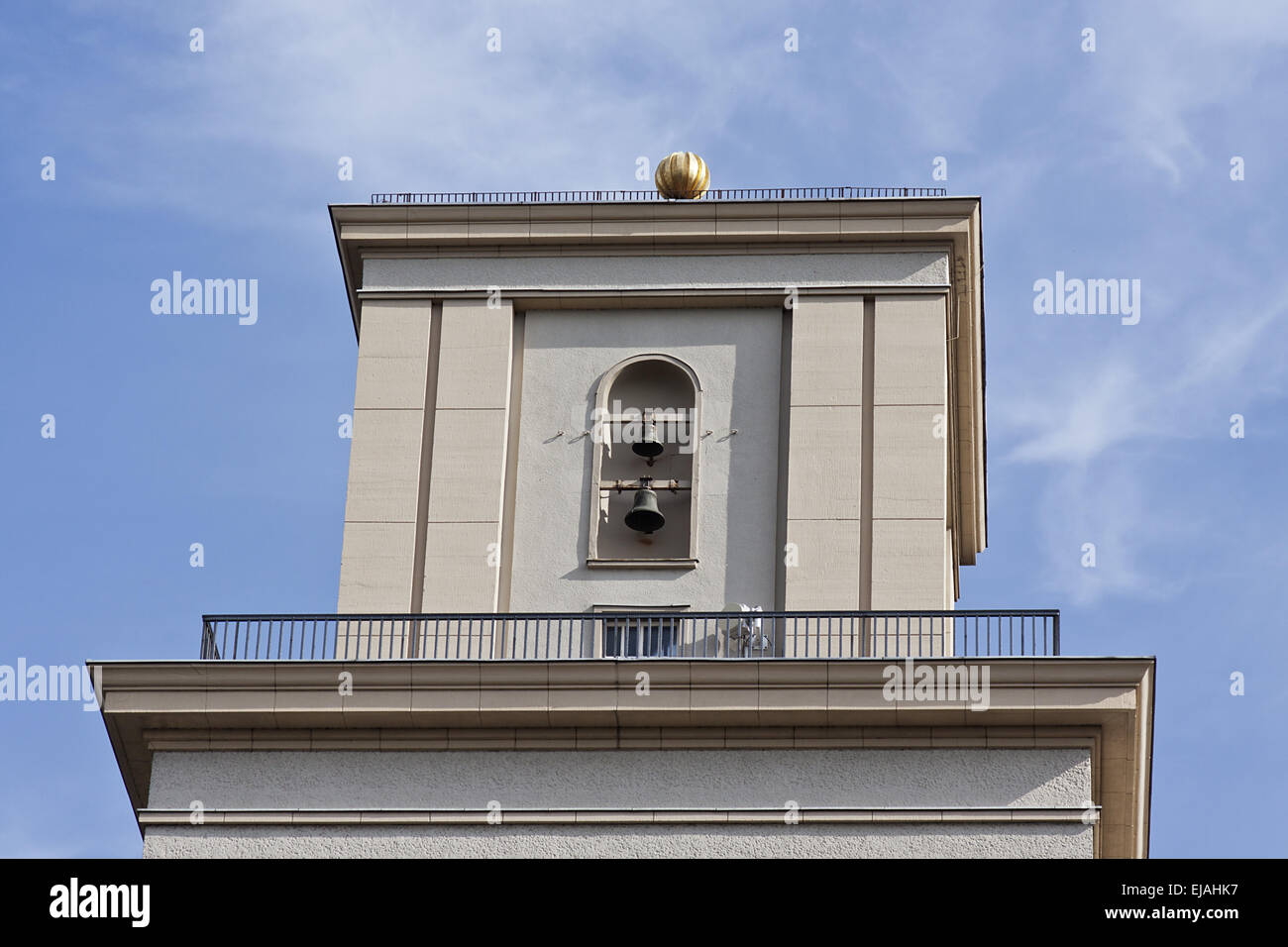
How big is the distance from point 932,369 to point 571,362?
14.0 feet

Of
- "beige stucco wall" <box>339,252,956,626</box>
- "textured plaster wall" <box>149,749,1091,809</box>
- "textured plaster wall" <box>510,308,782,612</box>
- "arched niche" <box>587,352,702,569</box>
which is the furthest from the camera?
"arched niche" <box>587,352,702,569</box>

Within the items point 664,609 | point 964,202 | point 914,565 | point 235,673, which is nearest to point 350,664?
point 235,673

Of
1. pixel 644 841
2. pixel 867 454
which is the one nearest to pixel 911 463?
pixel 867 454

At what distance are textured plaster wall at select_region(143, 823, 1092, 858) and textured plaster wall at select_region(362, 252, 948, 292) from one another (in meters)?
7.53

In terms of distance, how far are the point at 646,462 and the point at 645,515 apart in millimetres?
1281

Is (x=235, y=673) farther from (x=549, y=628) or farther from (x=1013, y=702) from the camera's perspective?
(x=1013, y=702)

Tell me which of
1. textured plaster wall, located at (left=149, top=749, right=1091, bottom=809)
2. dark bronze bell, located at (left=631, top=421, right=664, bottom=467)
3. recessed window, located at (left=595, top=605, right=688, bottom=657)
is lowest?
textured plaster wall, located at (left=149, top=749, right=1091, bottom=809)

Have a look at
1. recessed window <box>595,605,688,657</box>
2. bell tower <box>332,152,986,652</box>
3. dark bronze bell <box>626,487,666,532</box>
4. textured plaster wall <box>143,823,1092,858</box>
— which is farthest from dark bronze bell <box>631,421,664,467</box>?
textured plaster wall <box>143,823,1092,858</box>

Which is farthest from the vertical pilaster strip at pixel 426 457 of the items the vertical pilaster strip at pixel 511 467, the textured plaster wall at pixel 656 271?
the vertical pilaster strip at pixel 511 467

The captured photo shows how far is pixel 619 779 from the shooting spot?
111 ft

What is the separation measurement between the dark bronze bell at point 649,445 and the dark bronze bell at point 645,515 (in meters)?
0.81

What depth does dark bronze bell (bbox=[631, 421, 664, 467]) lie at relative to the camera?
122ft

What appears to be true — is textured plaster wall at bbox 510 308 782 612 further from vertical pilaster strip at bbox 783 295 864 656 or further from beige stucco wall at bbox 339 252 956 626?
vertical pilaster strip at bbox 783 295 864 656
